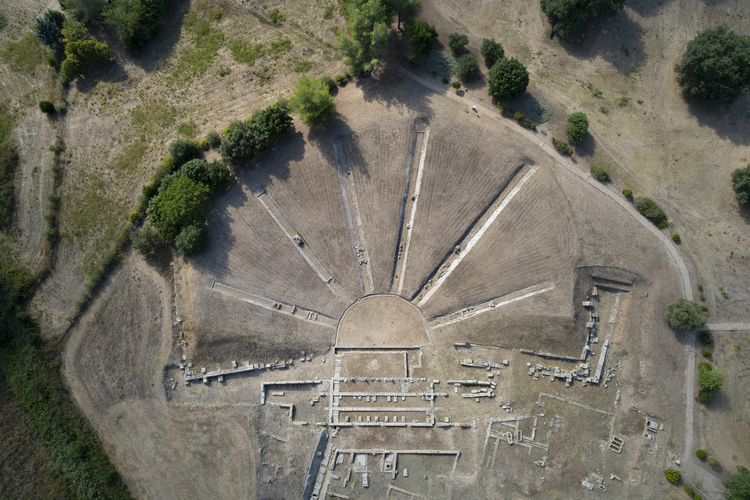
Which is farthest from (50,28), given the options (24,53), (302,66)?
(302,66)

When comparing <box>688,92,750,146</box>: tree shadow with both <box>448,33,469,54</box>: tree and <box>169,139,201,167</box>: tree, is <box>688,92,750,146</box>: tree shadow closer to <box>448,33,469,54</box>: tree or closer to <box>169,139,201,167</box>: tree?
<box>448,33,469,54</box>: tree

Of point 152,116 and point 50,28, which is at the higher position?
point 50,28

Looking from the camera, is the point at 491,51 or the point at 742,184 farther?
the point at 491,51

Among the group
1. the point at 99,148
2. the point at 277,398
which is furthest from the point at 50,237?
the point at 277,398

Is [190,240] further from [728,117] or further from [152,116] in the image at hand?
[728,117]

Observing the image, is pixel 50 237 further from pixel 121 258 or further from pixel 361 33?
pixel 361 33

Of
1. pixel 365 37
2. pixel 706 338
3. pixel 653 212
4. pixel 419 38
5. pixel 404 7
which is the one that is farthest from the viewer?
pixel 419 38
